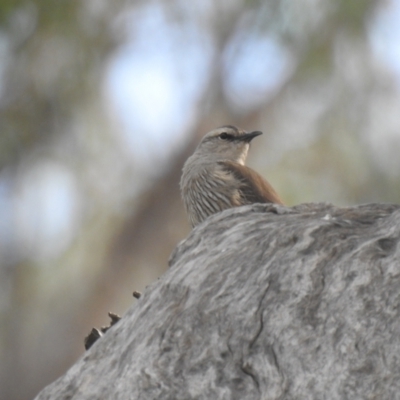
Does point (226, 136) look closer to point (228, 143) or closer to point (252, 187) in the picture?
point (228, 143)

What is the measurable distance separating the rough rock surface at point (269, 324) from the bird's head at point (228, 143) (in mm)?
3403

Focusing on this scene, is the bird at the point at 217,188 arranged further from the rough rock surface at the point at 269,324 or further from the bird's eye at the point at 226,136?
the rough rock surface at the point at 269,324

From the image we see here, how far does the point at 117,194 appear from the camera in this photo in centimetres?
1214

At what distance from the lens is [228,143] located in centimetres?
763

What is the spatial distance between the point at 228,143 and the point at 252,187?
1.20 meters

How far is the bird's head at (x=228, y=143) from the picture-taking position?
7551mm

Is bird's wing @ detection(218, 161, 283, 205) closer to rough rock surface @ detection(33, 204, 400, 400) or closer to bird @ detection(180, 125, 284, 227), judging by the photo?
bird @ detection(180, 125, 284, 227)

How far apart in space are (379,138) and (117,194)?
3.37m

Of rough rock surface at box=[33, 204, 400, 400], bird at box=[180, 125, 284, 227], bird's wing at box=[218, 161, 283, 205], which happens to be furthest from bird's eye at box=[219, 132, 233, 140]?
rough rock surface at box=[33, 204, 400, 400]

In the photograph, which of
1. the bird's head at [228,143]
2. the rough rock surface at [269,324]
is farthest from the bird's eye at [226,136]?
the rough rock surface at [269,324]

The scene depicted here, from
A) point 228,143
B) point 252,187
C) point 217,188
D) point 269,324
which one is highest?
point 228,143

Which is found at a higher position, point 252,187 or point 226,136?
point 226,136

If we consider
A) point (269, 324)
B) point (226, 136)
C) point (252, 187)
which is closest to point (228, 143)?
point (226, 136)

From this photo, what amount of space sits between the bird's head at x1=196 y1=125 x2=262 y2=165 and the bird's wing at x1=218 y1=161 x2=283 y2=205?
2.70ft
